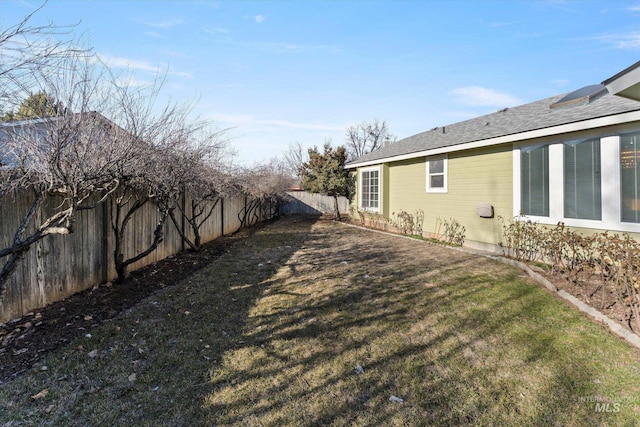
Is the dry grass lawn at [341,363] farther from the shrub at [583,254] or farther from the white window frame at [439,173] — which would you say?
the white window frame at [439,173]

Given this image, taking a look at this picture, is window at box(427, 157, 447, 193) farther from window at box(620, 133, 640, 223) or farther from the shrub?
window at box(620, 133, 640, 223)

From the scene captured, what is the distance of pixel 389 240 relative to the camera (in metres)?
10.0

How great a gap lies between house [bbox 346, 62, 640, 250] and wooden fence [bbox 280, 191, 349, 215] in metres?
13.4

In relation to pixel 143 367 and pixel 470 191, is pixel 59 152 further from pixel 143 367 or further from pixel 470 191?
pixel 470 191

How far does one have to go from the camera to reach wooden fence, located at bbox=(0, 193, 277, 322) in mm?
3703

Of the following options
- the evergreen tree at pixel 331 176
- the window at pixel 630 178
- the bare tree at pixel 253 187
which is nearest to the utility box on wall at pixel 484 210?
the window at pixel 630 178

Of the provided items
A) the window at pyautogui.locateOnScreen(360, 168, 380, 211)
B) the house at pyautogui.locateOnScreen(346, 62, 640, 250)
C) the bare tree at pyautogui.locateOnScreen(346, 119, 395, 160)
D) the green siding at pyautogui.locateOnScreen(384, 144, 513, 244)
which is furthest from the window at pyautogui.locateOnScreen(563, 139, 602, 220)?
the bare tree at pyautogui.locateOnScreen(346, 119, 395, 160)

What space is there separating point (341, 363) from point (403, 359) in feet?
2.07

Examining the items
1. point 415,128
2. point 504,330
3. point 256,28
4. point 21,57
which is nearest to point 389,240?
point 504,330

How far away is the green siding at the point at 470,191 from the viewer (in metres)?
7.85

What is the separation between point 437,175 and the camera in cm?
1014

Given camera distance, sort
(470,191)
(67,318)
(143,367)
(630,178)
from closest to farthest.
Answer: (143,367)
(67,318)
(630,178)
(470,191)

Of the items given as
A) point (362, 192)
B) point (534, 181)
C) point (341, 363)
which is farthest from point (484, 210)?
point (362, 192)

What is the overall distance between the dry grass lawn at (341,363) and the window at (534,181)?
257cm
